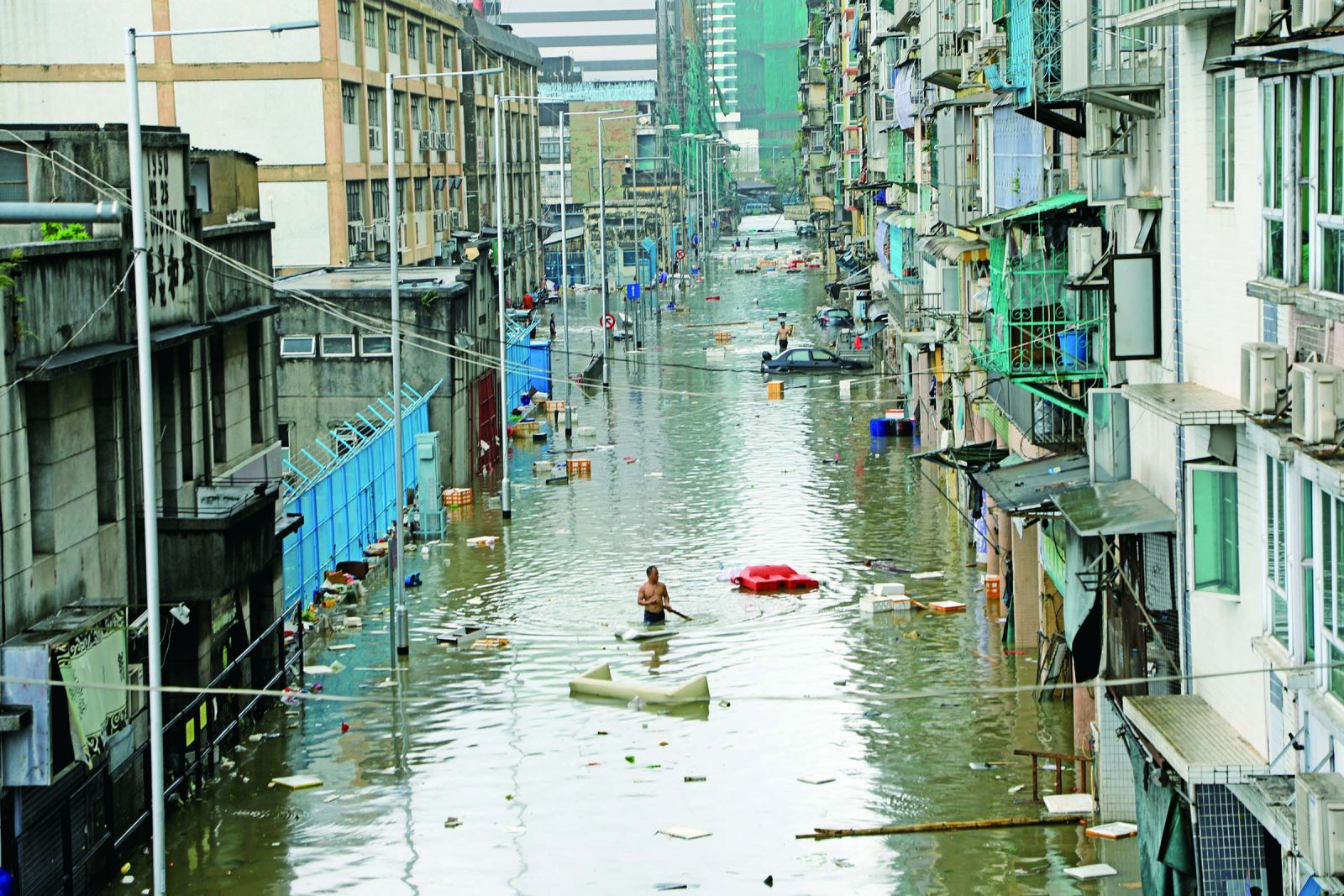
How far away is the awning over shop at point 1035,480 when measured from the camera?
18.9 m

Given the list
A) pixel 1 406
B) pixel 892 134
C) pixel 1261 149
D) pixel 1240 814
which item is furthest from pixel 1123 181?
pixel 892 134

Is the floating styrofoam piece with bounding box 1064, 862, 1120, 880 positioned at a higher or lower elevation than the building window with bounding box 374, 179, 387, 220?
lower

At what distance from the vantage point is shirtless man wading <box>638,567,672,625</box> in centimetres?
2741

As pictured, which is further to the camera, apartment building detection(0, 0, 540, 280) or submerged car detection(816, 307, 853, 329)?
submerged car detection(816, 307, 853, 329)

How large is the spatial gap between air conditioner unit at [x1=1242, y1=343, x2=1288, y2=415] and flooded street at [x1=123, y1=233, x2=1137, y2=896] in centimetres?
623

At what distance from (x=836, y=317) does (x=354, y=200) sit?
29.0 meters

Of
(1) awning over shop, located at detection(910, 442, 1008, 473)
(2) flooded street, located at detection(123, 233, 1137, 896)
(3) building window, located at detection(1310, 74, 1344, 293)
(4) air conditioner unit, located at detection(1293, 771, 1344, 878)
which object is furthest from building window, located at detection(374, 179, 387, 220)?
(4) air conditioner unit, located at detection(1293, 771, 1344, 878)

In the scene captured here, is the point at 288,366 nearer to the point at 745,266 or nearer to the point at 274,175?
the point at 274,175

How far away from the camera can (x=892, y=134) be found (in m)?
58.5

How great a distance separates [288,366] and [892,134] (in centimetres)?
2586

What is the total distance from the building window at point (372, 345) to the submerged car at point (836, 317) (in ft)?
129

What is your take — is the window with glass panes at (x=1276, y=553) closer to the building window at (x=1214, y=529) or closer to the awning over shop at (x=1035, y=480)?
the building window at (x=1214, y=529)

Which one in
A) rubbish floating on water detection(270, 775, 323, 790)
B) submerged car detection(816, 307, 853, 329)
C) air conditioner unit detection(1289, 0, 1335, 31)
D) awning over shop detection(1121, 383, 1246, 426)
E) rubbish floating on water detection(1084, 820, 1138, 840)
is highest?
air conditioner unit detection(1289, 0, 1335, 31)

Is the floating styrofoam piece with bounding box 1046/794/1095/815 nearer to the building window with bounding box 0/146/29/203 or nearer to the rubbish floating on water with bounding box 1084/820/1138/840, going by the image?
the rubbish floating on water with bounding box 1084/820/1138/840
